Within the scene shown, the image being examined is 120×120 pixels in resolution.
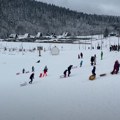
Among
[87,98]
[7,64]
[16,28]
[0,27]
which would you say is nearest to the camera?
[87,98]

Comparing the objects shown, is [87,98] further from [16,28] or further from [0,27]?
[16,28]

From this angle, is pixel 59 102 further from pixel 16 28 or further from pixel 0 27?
pixel 16 28

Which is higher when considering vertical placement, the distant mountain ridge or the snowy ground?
the distant mountain ridge

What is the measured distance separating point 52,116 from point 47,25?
18204cm

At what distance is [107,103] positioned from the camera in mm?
15922

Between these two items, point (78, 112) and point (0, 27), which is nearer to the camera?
point (78, 112)

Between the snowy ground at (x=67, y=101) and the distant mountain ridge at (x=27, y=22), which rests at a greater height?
the distant mountain ridge at (x=27, y=22)

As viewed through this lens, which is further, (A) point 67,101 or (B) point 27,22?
(B) point 27,22

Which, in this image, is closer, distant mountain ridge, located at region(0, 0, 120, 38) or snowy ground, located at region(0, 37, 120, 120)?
snowy ground, located at region(0, 37, 120, 120)

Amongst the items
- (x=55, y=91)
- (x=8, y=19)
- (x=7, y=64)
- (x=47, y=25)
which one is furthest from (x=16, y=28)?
(x=55, y=91)

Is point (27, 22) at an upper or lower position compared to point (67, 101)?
upper

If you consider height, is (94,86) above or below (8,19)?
below

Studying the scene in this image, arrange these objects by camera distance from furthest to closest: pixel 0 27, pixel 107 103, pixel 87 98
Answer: pixel 0 27, pixel 87 98, pixel 107 103

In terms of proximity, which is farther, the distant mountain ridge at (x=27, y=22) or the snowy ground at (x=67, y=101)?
the distant mountain ridge at (x=27, y=22)
